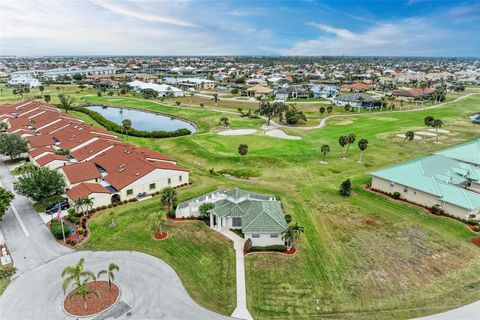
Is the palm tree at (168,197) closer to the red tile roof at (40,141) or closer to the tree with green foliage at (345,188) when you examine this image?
the tree with green foliage at (345,188)

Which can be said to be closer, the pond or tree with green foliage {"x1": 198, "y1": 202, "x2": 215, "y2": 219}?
tree with green foliage {"x1": 198, "y1": 202, "x2": 215, "y2": 219}

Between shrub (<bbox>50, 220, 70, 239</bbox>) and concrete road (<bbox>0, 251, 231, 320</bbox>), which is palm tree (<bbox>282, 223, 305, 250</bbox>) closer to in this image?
concrete road (<bbox>0, 251, 231, 320</bbox>)

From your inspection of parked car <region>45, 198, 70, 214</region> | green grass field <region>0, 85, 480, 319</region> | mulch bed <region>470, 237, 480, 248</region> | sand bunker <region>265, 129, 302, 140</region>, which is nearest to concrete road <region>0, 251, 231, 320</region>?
green grass field <region>0, 85, 480, 319</region>

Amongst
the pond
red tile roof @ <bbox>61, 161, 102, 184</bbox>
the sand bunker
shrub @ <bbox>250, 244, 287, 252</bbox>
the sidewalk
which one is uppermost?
the sand bunker

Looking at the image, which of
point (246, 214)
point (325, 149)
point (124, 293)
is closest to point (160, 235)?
point (124, 293)

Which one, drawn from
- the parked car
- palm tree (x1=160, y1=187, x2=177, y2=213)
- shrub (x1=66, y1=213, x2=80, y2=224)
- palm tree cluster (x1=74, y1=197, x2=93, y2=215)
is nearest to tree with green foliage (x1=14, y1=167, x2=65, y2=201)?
the parked car

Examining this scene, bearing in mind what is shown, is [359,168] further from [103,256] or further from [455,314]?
[103,256]

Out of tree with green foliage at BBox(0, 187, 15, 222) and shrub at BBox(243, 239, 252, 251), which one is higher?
tree with green foliage at BBox(0, 187, 15, 222)

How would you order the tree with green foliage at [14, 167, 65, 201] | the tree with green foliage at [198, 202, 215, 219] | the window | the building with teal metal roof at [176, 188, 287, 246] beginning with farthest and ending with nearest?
the tree with green foliage at [14, 167, 65, 201]
the tree with green foliage at [198, 202, 215, 219]
the window
the building with teal metal roof at [176, 188, 287, 246]

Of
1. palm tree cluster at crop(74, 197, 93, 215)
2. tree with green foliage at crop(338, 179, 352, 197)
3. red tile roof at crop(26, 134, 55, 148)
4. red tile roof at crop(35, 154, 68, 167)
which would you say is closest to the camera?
palm tree cluster at crop(74, 197, 93, 215)
